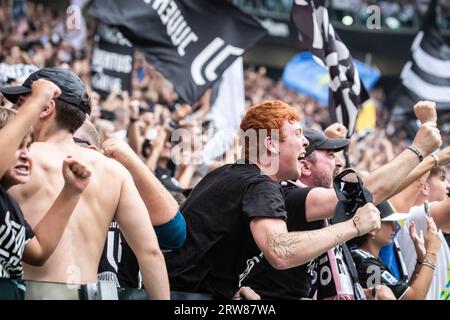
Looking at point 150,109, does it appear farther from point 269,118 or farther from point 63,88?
point 63,88

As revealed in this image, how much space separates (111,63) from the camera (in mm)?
10234

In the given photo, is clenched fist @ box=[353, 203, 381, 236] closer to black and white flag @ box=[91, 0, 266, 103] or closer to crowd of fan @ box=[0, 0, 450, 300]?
crowd of fan @ box=[0, 0, 450, 300]

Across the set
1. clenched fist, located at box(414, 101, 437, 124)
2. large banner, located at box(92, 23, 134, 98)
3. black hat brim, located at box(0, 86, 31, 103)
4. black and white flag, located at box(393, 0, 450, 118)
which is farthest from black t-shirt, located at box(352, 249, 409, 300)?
black and white flag, located at box(393, 0, 450, 118)

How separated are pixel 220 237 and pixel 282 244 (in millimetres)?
455

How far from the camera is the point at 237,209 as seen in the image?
185 inches

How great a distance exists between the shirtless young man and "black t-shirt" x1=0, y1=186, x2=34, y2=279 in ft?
0.81

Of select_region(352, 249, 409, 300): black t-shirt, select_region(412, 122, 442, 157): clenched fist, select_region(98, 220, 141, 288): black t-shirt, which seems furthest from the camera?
select_region(352, 249, 409, 300): black t-shirt

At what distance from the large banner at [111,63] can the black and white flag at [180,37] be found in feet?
3.75

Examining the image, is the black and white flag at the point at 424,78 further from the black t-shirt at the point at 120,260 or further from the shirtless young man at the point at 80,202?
the shirtless young man at the point at 80,202

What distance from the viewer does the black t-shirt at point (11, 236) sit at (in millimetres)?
3559

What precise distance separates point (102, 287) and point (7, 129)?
0.85 m

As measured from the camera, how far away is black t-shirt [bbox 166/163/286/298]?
15.4ft

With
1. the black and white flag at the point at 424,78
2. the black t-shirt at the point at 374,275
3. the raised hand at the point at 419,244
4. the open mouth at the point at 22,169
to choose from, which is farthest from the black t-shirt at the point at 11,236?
the black and white flag at the point at 424,78
